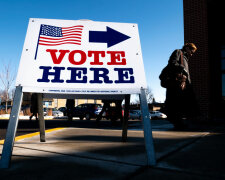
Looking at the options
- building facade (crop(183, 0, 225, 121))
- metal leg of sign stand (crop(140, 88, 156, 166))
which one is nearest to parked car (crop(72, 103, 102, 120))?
building facade (crop(183, 0, 225, 121))

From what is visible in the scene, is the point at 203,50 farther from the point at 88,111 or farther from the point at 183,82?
the point at 88,111

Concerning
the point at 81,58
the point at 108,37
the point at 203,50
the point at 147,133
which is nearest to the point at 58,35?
the point at 81,58

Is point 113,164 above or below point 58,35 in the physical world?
below

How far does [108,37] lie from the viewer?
246 cm

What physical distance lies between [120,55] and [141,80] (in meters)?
0.40

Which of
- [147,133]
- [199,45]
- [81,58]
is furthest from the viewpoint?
[199,45]

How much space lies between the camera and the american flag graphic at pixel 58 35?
2295 millimetres

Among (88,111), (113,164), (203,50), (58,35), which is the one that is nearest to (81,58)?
(58,35)

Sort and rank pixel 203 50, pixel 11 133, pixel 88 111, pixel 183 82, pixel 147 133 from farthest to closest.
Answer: pixel 88 111
pixel 203 50
pixel 183 82
pixel 147 133
pixel 11 133

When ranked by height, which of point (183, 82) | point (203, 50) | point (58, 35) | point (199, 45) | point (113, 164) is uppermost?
point (199, 45)

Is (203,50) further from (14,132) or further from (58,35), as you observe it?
(14,132)

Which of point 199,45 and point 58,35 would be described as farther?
point 199,45

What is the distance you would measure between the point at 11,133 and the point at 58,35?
3.86 feet

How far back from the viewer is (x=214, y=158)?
2.11 meters
